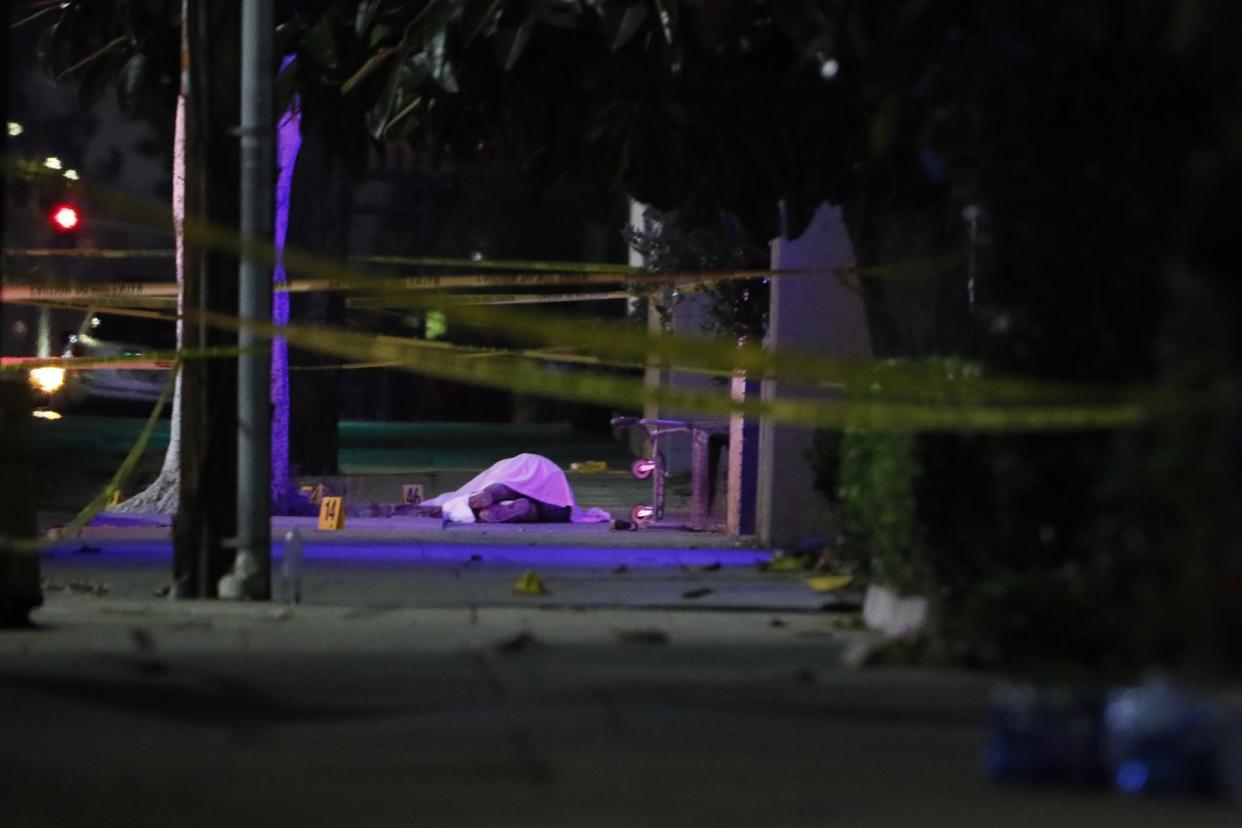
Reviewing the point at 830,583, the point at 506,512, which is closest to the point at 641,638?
the point at 830,583

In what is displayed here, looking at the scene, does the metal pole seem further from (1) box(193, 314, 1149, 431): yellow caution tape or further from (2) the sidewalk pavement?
(1) box(193, 314, 1149, 431): yellow caution tape

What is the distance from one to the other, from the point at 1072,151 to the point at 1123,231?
46 cm

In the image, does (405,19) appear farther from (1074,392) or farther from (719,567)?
(1074,392)

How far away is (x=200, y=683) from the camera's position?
28.3 feet

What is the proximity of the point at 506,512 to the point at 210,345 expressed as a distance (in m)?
6.40

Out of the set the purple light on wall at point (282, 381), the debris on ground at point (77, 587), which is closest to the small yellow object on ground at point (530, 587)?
the debris on ground at point (77, 587)

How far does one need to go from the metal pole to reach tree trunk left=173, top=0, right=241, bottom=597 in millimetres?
122

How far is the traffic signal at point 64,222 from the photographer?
830 inches

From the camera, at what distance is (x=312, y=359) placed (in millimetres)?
20781

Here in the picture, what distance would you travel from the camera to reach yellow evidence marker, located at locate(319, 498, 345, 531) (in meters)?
16.6

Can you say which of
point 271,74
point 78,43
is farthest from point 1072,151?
point 78,43

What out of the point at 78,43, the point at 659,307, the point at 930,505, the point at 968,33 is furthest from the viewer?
the point at 659,307

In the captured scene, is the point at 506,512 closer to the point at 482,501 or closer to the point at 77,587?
the point at 482,501

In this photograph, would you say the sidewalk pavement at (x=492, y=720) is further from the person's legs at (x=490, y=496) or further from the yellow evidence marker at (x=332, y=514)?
the person's legs at (x=490, y=496)
